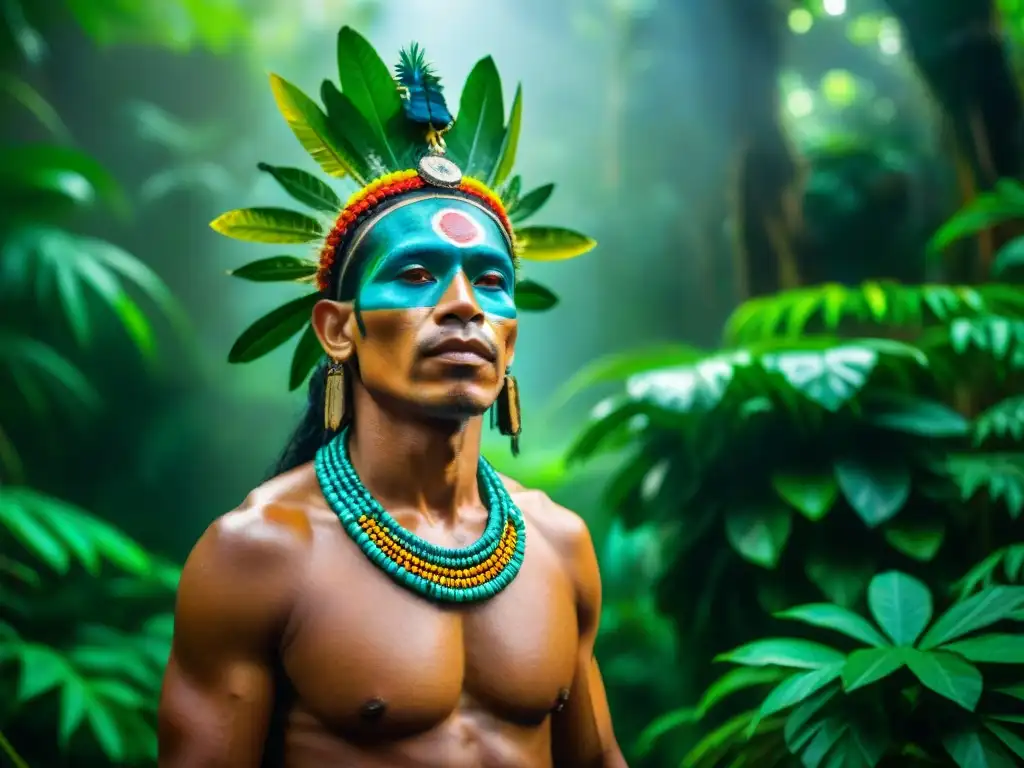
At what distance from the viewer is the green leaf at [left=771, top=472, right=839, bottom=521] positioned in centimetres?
181

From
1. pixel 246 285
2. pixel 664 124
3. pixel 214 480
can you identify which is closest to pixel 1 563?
pixel 214 480

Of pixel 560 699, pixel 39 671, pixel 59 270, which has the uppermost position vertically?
pixel 59 270

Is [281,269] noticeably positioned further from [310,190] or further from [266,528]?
[266,528]

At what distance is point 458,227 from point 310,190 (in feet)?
0.85

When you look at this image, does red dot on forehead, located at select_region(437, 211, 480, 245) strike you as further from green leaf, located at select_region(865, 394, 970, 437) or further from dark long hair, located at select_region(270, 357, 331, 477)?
green leaf, located at select_region(865, 394, 970, 437)

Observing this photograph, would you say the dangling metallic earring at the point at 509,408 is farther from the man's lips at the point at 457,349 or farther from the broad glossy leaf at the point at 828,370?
the broad glossy leaf at the point at 828,370

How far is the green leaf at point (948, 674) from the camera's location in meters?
1.18

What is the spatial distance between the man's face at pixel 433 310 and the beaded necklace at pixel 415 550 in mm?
125

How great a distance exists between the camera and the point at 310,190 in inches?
50.1

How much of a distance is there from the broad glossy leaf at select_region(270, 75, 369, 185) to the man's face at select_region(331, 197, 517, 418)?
0.14m

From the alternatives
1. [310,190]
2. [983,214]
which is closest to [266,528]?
[310,190]

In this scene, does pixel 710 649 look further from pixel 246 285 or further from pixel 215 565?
pixel 246 285

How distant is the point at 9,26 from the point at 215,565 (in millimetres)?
2117

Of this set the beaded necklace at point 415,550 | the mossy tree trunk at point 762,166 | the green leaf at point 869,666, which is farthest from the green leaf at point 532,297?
the mossy tree trunk at point 762,166
